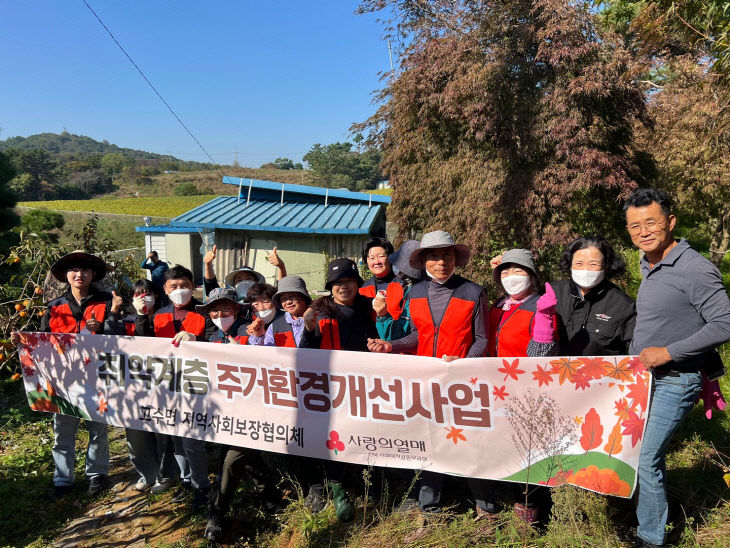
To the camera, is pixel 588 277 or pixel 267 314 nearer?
pixel 588 277

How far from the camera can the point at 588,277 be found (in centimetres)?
299

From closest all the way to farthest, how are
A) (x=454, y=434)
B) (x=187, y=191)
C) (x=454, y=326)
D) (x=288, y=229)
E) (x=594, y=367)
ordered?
(x=594, y=367), (x=454, y=434), (x=454, y=326), (x=288, y=229), (x=187, y=191)

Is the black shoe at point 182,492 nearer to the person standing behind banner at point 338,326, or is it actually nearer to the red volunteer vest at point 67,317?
the person standing behind banner at point 338,326

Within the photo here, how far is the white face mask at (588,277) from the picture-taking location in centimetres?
297

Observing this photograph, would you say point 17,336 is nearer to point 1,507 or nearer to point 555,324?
point 1,507

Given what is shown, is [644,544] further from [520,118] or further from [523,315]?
[520,118]

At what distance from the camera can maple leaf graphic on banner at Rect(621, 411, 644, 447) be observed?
105 inches

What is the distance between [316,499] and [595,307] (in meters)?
2.47

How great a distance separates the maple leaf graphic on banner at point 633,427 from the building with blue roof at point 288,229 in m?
10.5

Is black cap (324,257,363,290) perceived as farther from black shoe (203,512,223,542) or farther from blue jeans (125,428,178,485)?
blue jeans (125,428,178,485)

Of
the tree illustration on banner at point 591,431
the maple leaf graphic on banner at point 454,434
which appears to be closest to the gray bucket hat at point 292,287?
the maple leaf graphic on banner at point 454,434

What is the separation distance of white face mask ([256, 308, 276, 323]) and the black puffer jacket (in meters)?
2.15

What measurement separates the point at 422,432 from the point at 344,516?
0.94 meters

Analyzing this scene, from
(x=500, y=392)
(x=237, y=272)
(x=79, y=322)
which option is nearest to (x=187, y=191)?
(x=237, y=272)
